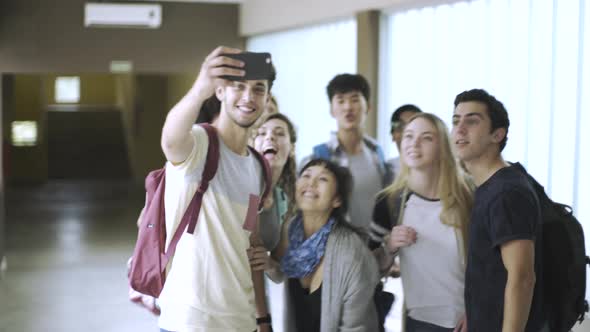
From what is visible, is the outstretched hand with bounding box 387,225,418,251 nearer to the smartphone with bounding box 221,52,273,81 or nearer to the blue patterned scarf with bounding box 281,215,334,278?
the blue patterned scarf with bounding box 281,215,334,278

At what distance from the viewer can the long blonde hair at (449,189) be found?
2.96 metres

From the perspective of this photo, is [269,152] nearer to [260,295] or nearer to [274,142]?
[274,142]

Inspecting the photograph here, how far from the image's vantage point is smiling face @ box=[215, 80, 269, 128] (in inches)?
95.5

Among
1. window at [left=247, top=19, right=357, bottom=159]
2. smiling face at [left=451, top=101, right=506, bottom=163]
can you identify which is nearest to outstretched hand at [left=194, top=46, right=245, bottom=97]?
smiling face at [left=451, top=101, right=506, bottom=163]

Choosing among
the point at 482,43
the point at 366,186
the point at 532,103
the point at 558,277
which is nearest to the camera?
the point at 558,277

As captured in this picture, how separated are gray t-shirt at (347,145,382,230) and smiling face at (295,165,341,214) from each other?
0.81m

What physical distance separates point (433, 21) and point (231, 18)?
3971 millimetres

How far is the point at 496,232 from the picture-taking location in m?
2.34

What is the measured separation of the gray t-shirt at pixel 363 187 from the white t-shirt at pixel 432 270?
109 cm

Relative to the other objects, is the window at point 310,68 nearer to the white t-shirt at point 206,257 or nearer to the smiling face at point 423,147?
the smiling face at point 423,147

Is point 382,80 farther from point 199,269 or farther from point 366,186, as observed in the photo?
point 199,269

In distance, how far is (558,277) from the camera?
2506 mm

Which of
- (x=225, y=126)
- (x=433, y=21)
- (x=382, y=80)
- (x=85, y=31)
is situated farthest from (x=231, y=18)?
(x=225, y=126)

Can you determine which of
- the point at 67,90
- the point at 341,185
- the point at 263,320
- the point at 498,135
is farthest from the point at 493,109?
the point at 67,90
